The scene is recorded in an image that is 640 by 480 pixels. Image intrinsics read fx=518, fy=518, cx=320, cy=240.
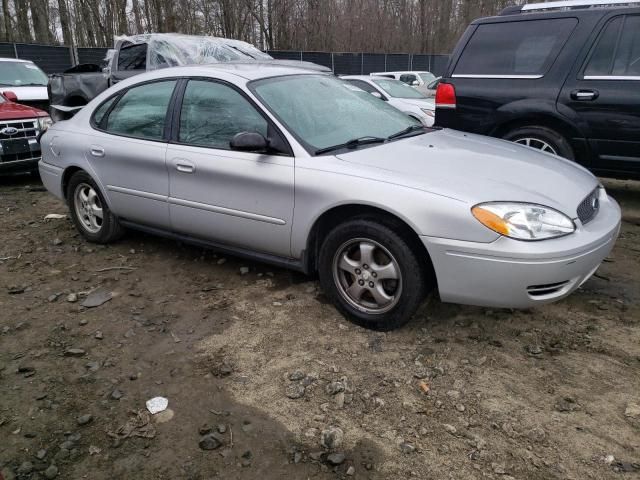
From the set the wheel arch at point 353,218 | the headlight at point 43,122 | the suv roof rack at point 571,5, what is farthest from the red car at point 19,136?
the suv roof rack at point 571,5

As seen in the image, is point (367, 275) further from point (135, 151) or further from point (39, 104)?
point (39, 104)

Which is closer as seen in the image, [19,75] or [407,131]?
[407,131]

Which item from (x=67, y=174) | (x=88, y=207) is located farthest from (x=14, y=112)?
(x=88, y=207)

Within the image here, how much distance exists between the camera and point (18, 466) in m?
2.23

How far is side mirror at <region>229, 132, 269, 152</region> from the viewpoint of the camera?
10.6 feet

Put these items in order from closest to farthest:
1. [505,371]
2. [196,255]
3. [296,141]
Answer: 1. [505,371]
2. [296,141]
3. [196,255]

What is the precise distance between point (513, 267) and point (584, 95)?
3.14m

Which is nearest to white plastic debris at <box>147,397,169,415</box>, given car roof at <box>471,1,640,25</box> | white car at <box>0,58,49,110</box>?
car roof at <box>471,1,640,25</box>

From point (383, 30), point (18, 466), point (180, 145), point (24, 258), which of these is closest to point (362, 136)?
point (180, 145)

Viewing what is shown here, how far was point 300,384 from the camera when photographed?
270 centimetres

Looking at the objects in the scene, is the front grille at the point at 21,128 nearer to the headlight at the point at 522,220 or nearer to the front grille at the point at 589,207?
the headlight at the point at 522,220

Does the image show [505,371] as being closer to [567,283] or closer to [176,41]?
[567,283]

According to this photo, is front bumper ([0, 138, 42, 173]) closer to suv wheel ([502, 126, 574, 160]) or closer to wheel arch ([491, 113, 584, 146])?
wheel arch ([491, 113, 584, 146])

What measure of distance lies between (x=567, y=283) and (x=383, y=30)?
102 feet
